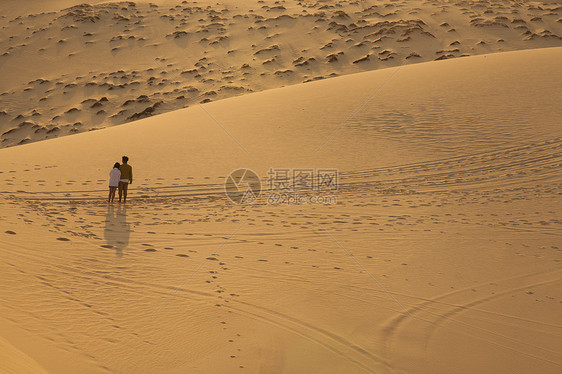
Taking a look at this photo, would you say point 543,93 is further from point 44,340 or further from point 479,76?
point 44,340

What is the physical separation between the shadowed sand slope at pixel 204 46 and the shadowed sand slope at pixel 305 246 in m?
10.4

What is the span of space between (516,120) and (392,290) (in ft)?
31.0

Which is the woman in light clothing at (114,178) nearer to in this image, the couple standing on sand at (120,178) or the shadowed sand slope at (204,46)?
the couple standing on sand at (120,178)

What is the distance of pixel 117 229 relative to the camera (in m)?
8.66

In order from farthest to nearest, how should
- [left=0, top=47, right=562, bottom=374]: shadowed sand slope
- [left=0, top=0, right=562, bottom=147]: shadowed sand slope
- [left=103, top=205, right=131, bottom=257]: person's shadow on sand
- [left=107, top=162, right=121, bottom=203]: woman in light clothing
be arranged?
[left=0, top=0, right=562, bottom=147]: shadowed sand slope
[left=107, top=162, right=121, bottom=203]: woman in light clothing
[left=103, top=205, right=131, bottom=257]: person's shadow on sand
[left=0, top=47, right=562, bottom=374]: shadowed sand slope

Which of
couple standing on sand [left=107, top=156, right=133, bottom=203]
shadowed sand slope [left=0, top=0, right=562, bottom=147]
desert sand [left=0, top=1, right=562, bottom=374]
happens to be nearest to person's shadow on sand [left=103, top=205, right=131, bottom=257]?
desert sand [left=0, top=1, right=562, bottom=374]

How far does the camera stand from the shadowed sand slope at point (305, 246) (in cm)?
532

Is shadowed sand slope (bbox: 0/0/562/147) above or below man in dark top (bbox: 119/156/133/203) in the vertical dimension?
above

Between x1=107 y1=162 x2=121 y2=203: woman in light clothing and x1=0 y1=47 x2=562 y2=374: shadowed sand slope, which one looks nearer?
x1=0 y1=47 x2=562 y2=374: shadowed sand slope

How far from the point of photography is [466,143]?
13.1 metres

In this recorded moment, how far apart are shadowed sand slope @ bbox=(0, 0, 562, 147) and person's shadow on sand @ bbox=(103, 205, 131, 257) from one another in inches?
583

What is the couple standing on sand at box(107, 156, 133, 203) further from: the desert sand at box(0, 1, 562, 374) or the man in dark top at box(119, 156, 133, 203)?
the desert sand at box(0, 1, 562, 374)

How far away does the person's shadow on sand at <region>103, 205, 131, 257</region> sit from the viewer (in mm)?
7887

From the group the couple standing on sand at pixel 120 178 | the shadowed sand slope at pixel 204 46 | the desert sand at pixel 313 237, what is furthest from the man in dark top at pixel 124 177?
the shadowed sand slope at pixel 204 46
